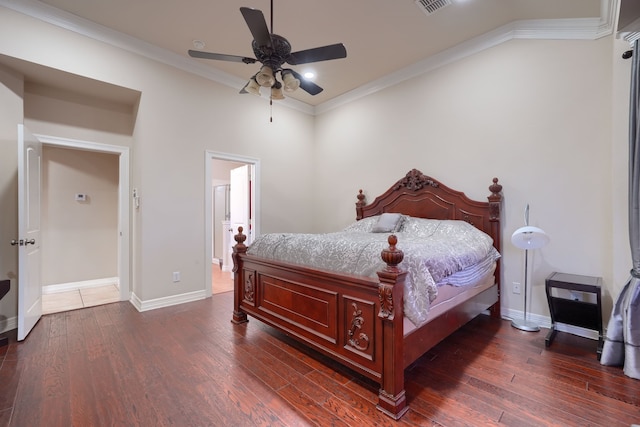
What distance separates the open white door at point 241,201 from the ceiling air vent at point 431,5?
10.7 feet

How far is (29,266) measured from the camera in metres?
2.90

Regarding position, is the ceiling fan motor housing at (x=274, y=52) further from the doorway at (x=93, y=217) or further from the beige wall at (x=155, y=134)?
the doorway at (x=93, y=217)

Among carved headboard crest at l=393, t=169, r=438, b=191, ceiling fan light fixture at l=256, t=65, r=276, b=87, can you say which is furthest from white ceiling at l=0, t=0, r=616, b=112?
carved headboard crest at l=393, t=169, r=438, b=191

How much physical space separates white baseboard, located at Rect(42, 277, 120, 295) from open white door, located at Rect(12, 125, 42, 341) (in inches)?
55.4

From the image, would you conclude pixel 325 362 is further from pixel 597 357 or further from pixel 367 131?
pixel 367 131

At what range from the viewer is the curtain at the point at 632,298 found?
2.10 meters

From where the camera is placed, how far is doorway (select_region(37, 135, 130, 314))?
394cm

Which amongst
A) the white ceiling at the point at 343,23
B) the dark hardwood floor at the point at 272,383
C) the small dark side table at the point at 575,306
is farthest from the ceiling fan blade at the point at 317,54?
the small dark side table at the point at 575,306

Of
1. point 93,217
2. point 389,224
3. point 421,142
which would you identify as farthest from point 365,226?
point 93,217

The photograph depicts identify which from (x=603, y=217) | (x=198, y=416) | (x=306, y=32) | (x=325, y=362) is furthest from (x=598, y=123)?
(x=198, y=416)

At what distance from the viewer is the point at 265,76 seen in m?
2.33

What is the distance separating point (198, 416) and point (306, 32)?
12.4 feet

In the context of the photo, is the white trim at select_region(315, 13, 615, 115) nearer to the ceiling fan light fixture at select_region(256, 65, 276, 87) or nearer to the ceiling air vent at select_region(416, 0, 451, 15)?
the ceiling air vent at select_region(416, 0, 451, 15)

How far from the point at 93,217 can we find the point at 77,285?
1.12 meters
